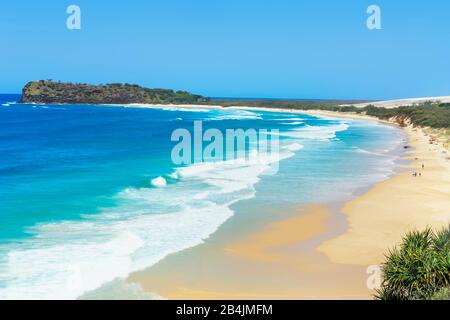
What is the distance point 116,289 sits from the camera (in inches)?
533

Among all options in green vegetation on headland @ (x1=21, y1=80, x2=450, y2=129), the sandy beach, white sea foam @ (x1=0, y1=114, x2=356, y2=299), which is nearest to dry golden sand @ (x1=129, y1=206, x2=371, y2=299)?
the sandy beach

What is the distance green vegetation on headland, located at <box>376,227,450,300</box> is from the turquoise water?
7409mm

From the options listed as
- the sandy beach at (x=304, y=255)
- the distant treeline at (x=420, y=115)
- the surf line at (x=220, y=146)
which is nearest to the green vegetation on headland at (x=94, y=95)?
the distant treeline at (x=420, y=115)

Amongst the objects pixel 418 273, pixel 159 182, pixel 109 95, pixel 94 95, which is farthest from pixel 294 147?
pixel 94 95

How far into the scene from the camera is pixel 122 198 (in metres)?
24.5

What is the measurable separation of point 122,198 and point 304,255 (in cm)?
1127

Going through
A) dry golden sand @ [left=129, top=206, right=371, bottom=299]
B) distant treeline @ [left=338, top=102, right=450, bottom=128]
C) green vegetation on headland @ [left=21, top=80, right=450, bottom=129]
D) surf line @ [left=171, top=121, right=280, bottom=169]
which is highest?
green vegetation on headland @ [left=21, top=80, right=450, bottom=129]

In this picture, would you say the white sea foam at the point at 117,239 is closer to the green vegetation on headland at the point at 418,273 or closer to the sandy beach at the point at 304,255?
the sandy beach at the point at 304,255

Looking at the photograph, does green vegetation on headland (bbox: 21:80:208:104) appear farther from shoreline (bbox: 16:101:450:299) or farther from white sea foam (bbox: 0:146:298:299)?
shoreline (bbox: 16:101:450:299)

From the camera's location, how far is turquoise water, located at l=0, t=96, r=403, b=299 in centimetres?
1535

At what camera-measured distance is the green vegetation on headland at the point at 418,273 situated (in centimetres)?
1064

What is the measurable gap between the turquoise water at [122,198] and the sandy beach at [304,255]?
1.35m

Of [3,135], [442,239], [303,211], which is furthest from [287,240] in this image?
[3,135]

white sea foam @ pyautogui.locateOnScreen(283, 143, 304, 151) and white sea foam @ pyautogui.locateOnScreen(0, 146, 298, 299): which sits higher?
white sea foam @ pyautogui.locateOnScreen(283, 143, 304, 151)
